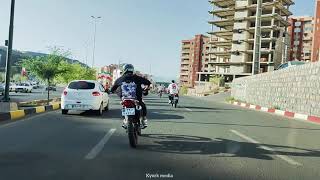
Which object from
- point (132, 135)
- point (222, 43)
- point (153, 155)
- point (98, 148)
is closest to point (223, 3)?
point (222, 43)

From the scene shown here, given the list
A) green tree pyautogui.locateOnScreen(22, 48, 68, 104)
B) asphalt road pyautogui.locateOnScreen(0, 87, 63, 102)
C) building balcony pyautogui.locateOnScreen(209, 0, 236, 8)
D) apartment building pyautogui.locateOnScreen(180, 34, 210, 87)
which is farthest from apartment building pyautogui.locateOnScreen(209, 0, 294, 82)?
green tree pyautogui.locateOnScreen(22, 48, 68, 104)

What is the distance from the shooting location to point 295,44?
5778 inches

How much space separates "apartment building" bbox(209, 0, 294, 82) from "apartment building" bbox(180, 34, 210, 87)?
171 feet

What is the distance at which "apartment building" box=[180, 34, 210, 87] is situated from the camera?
17262 cm

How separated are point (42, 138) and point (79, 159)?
10.1ft

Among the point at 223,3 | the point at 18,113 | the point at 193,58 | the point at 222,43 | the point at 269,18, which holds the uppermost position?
the point at 223,3

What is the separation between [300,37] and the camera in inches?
5782

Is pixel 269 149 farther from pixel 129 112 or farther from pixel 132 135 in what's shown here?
pixel 129 112

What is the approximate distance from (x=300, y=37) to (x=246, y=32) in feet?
163

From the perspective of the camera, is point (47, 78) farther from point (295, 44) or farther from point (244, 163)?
point (295, 44)

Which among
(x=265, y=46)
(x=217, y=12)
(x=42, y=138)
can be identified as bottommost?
(x=42, y=138)

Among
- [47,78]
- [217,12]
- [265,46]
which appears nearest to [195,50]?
[217,12]

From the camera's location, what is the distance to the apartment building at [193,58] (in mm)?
172625

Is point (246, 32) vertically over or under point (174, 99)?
over
